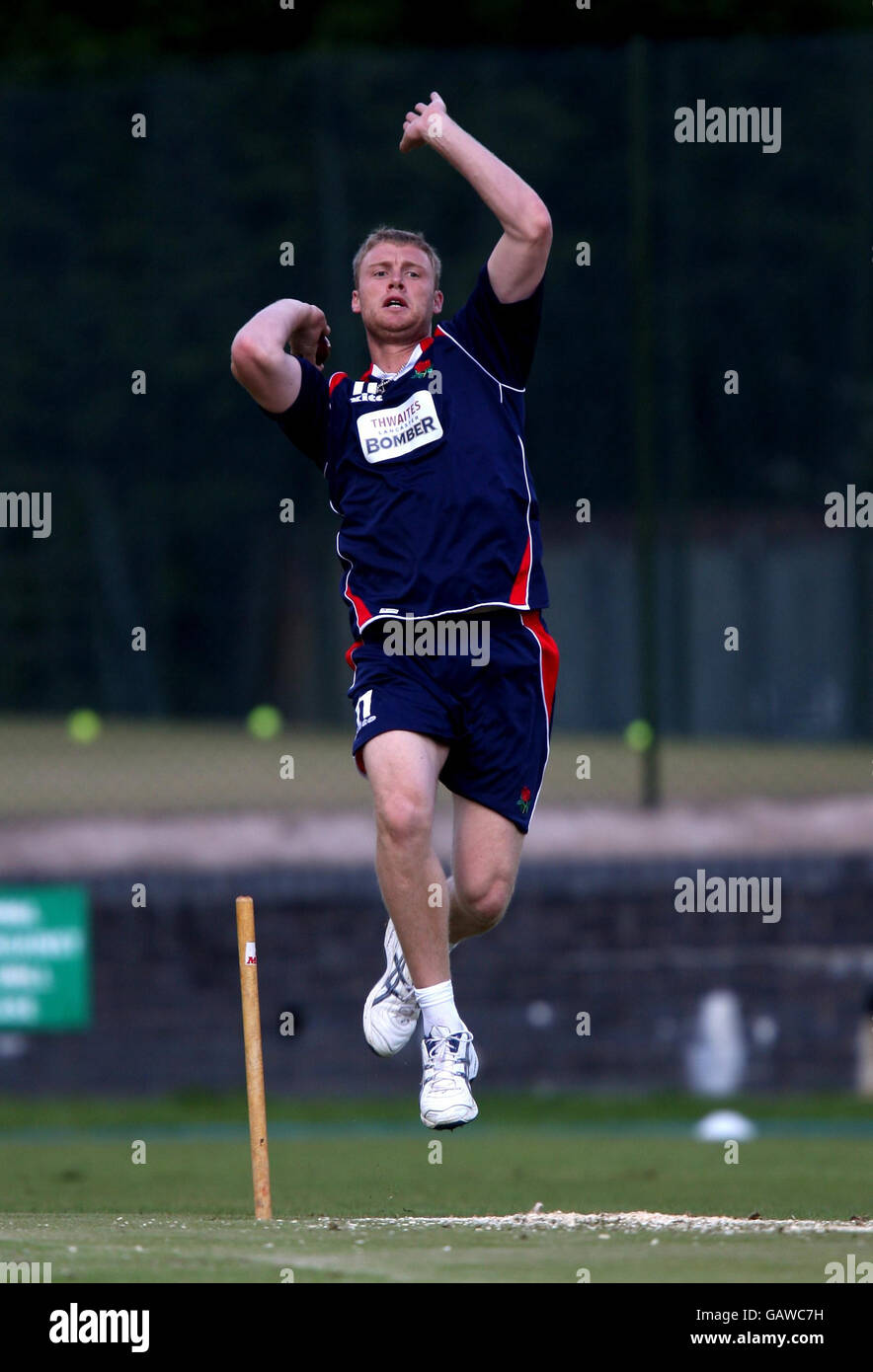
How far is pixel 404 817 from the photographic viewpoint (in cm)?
670

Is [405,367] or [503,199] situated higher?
[503,199]

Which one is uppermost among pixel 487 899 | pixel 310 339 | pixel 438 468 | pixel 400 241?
pixel 400 241

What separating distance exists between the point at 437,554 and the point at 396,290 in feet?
2.84

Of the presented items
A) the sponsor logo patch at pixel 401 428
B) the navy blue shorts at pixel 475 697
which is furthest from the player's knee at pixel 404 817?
the sponsor logo patch at pixel 401 428

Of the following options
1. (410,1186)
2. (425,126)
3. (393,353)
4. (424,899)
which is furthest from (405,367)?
(410,1186)

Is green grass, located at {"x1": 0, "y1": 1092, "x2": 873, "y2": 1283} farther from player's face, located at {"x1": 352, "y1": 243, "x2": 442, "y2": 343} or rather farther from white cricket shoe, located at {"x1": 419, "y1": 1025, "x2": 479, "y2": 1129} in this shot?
player's face, located at {"x1": 352, "y1": 243, "x2": 442, "y2": 343}

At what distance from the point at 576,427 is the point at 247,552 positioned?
2.07 m

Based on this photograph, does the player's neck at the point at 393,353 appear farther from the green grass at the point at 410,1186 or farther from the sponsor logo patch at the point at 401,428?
the green grass at the point at 410,1186

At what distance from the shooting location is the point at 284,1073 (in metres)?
12.3

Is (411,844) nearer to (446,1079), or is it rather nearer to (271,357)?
(446,1079)

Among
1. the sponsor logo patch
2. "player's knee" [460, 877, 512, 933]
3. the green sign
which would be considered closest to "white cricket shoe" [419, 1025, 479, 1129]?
"player's knee" [460, 877, 512, 933]
